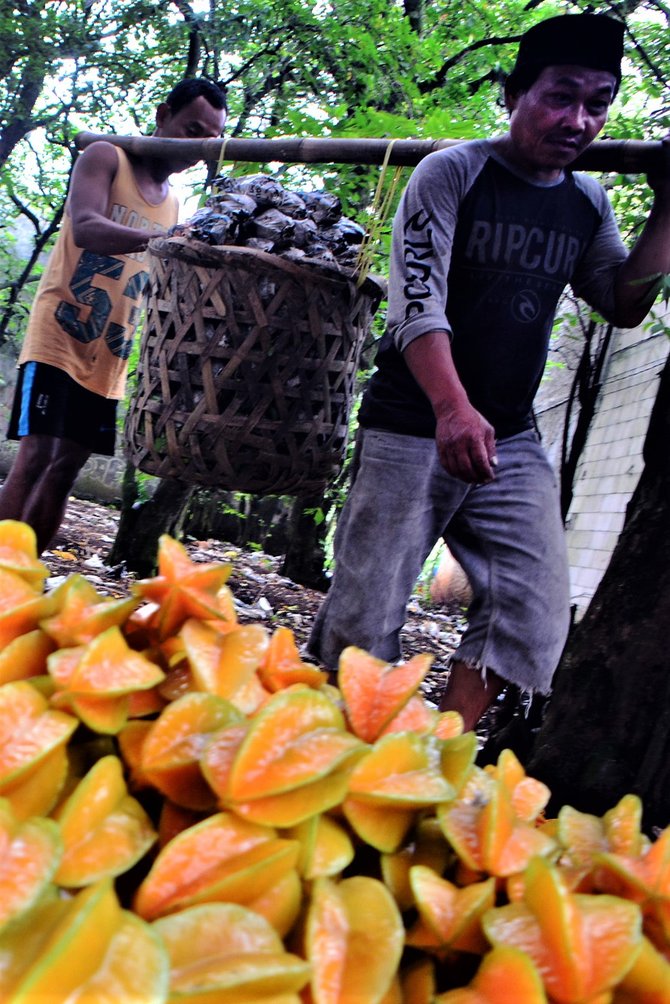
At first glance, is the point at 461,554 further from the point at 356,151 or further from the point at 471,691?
the point at 356,151

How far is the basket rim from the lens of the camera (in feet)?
7.54

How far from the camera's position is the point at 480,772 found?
860 mm

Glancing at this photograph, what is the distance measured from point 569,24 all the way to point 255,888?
2330mm

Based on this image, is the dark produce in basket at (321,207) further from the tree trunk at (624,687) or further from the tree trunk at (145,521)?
the tree trunk at (145,521)

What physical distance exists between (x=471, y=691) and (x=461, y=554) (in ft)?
1.45

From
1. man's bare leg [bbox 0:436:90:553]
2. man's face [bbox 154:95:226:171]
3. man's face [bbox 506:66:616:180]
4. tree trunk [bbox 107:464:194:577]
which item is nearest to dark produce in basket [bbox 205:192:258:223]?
man's face [bbox 506:66:616:180]

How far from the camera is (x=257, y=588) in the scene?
6156mm

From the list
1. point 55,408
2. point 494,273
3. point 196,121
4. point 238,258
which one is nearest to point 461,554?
point 494,273

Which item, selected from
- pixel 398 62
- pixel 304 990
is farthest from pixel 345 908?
pixel 398 62

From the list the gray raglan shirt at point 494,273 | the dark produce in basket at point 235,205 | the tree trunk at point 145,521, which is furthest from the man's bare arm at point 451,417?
the tree trunk at point 145,521

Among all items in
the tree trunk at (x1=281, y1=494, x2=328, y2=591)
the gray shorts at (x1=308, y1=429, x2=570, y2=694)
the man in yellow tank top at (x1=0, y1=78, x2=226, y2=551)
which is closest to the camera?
the gray shorts at (x1=308, y1=429, x2=570, y2=694)

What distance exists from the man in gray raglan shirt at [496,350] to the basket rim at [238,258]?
0.66 ft

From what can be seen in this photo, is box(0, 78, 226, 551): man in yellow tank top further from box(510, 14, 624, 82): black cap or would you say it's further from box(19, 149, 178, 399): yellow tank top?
box(510, 14, 624, 82): black cap

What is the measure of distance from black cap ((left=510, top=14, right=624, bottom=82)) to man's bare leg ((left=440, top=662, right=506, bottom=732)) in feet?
5.49
